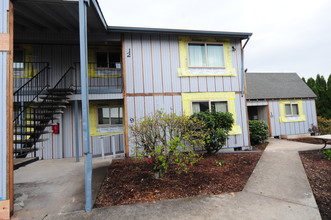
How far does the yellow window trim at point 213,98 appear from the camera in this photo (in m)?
7.05

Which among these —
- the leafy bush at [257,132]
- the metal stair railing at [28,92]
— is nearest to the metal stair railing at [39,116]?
the metal stair railing at [28,92]

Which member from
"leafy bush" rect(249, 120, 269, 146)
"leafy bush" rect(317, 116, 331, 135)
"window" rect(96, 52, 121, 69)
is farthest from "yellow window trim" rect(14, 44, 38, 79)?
"leafy bush" rect(317, 116, 331, 135)

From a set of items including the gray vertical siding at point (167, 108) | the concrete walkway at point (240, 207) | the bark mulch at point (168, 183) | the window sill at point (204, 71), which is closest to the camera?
the concrete walkway at point (240, 207)

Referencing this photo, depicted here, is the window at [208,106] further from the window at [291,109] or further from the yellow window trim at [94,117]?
the window at [291,109]

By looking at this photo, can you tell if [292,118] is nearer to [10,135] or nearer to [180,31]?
[180,31]

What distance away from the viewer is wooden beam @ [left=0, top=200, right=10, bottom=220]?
8.95 ft

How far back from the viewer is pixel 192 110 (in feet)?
23.4

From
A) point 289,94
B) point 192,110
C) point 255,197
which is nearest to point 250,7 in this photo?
Result: point 289,94

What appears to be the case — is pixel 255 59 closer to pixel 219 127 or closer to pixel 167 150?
pixel 219 127

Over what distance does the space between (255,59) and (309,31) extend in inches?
477

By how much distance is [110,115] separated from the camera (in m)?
7.68

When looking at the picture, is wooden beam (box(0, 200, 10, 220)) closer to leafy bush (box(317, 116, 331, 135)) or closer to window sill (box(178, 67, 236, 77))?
window sill (box(178, 67, 236, 77))

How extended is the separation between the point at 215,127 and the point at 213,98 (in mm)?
1697

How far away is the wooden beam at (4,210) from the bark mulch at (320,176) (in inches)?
213
